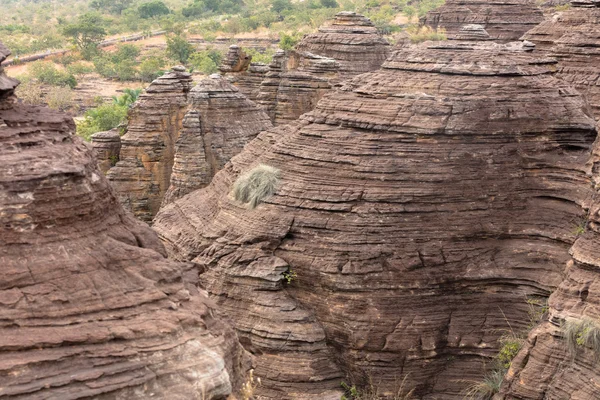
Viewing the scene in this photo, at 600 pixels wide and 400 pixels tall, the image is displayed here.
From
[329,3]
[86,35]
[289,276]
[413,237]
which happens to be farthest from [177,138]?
[329,3]

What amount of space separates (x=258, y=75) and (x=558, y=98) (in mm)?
15802

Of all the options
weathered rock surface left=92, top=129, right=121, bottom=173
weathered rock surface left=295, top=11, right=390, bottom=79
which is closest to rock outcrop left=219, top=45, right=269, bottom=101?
weathered rock surface left=295, top=11, right=390, bottom=79

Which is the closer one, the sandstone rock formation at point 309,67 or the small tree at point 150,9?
the sandstone rock formation at point 309,67

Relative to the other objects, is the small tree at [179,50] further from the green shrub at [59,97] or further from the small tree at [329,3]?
the small tree at [329,3]

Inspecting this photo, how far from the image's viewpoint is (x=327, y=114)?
56.7 feet

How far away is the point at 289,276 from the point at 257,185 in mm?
2092

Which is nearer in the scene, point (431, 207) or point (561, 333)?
point (561, 333)

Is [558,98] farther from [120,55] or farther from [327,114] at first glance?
[120,55]

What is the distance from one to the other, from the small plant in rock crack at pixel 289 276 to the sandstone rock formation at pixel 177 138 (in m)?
6.93

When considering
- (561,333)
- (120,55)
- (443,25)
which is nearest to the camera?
(561,333)

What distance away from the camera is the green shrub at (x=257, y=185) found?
16.8m

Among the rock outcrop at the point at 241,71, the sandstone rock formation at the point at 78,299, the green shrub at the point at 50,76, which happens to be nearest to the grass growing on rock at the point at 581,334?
the sandstone rock formation at the point at 78,299

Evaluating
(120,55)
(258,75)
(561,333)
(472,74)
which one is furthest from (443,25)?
(120,55)

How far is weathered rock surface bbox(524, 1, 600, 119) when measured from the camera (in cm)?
2222
